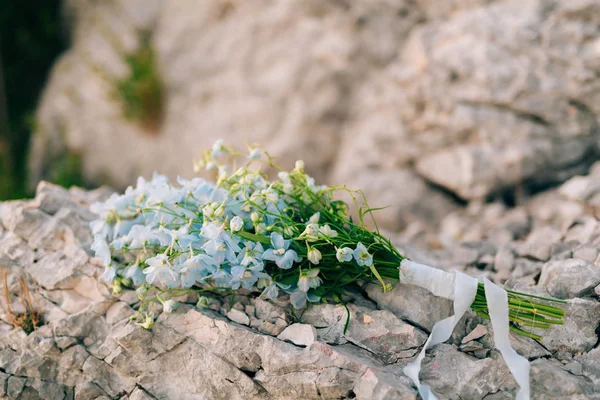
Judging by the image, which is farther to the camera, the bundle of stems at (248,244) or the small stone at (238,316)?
the small stone at (238,316)

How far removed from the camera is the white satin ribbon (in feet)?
3.97

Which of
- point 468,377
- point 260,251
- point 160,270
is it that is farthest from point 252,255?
point 468,377

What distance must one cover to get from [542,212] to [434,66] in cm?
89

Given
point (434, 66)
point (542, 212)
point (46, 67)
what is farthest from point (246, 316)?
point (46, 67)

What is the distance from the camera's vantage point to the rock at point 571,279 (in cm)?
140

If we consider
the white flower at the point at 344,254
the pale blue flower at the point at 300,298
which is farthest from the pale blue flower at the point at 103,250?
the white flower at the point at 344,254

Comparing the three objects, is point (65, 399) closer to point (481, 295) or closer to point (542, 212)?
point (481, 295)

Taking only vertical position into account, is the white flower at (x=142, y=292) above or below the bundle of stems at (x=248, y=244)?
below

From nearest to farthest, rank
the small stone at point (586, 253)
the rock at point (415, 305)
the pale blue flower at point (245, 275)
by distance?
the pale blue flower at point (245, 275), the rock at point (415, 305), the small stone at point (586, 253)

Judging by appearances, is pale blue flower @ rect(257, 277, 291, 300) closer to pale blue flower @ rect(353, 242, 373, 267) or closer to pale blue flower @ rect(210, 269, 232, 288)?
pale blue flower @ rect(210, 269, 232, 288)

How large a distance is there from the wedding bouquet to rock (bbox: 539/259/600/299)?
0.22ft

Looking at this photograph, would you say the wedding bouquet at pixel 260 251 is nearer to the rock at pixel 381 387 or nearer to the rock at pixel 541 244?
the rock at pixel 381 387

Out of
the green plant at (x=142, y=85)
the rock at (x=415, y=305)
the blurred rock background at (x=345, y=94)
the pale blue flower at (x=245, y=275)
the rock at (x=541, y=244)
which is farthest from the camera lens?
the green plant at (x=142, y=85)

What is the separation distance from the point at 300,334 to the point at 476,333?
1.51ft
